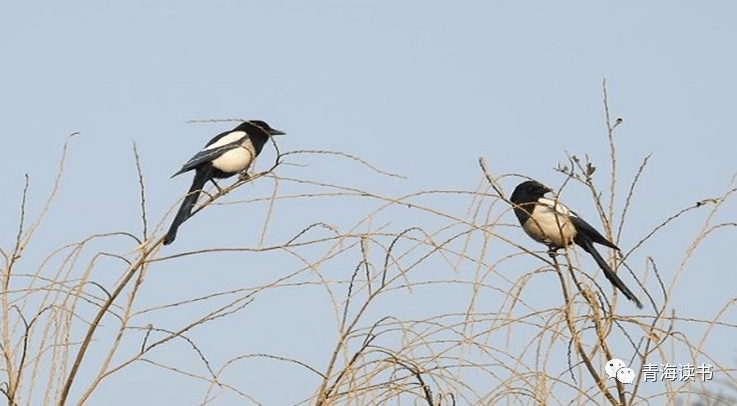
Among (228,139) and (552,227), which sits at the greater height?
(228,139)

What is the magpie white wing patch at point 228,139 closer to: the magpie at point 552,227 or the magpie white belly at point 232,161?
the magpie white belly at point 232,161

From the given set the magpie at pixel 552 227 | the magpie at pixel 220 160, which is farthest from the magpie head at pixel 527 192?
the magpie at pixel 220 160

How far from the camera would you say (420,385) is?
2.61m

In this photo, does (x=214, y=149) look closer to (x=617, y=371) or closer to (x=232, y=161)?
(x=232, y=161)

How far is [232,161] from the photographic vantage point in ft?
19.5

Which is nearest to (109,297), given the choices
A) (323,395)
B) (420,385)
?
(323,395)

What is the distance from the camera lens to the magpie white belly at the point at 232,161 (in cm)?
592

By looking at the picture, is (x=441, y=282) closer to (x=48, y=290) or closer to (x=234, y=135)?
(x=48, y=290)

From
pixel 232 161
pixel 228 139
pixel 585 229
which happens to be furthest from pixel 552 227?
pixel 228 139

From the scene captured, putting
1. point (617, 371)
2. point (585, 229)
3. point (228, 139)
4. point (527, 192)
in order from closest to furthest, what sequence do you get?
point (617, 371), point (585, 229), point (527, 192), point (228, 139)

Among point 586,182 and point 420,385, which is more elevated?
point 586,182

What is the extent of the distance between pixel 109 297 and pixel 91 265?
0.14 meters

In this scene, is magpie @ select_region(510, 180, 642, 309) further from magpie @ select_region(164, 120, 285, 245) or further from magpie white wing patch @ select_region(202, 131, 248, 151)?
magpie white wing patch @ select_region(202, 131, 248, 151)

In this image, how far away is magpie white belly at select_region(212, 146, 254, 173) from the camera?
5922 mm
